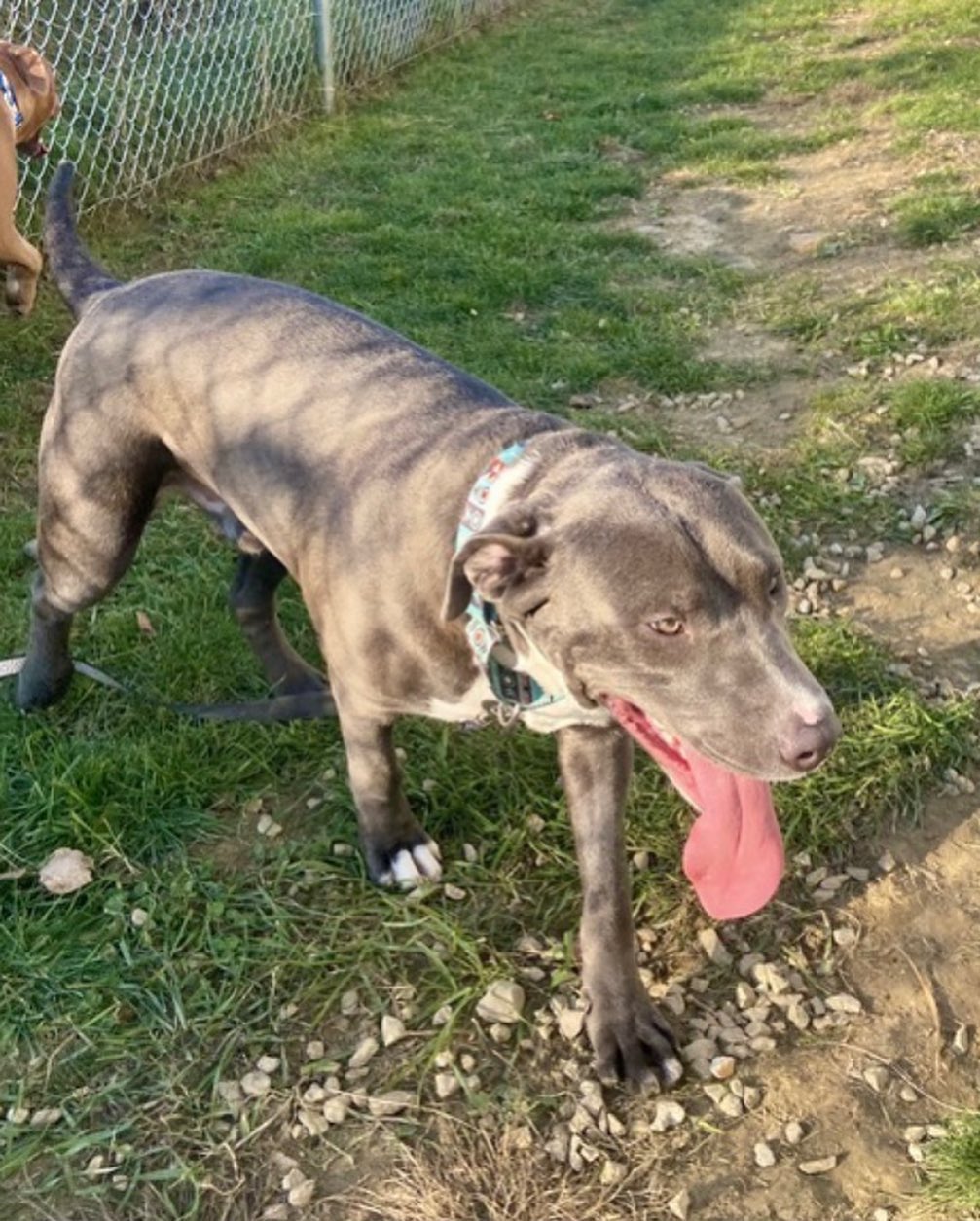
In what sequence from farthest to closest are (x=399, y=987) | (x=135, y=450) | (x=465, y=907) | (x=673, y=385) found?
1. (x=673, y=385)
2. (x=135, y=450)
3. (x=465, y=907)
4. (x=399, y=987)

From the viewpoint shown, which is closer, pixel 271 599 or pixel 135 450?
pixel 135 450

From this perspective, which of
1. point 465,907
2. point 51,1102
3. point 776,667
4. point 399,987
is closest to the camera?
point 776,667

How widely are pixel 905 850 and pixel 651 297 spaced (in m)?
3.77

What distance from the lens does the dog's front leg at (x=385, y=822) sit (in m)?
2.99

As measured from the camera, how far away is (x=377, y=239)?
22.8ft

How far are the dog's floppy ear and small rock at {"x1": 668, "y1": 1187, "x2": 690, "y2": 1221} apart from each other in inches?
44.9

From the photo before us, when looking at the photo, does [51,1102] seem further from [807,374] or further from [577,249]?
[577,249]

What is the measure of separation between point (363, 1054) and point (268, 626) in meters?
1.37

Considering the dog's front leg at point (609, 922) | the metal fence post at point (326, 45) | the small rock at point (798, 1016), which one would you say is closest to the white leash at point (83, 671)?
the dog's front leg at point (609, 922)

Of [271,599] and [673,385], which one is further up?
[271,599]

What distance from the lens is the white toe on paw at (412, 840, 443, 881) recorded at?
10.1ft

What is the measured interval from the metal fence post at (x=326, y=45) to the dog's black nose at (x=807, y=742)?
26.8 ft

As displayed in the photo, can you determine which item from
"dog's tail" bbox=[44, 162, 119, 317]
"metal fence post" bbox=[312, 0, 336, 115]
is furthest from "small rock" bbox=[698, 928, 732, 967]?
"metal fence post" bbox=[312, 0, 336, 115]

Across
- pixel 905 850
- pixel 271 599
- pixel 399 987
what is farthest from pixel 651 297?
pixel 399 987
